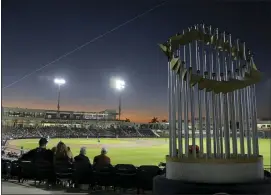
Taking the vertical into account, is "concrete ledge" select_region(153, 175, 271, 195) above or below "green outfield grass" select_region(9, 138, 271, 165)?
below

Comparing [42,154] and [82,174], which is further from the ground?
[42,154]

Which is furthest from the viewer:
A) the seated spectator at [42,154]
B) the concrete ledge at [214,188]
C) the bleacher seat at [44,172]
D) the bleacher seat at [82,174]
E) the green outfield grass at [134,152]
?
the green outfield grass at [134,152]

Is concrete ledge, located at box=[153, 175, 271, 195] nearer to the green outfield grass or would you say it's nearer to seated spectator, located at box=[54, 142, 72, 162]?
seated spectator, located at box=[54, 142, 72, 162]

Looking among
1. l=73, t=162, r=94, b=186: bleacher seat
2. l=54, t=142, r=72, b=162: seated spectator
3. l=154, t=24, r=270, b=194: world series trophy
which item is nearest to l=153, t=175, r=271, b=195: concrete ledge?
l=154, t=24, r=270, b=194: world series trophy

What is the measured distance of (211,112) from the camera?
234 centimetres

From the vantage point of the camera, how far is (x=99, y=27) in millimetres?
5762

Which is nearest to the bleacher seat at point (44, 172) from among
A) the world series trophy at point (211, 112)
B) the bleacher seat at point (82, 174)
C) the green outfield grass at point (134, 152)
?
the bleacher seat at point (82, 174)

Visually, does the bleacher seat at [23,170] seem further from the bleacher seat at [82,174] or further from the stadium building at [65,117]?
the stadium building at [65,117]

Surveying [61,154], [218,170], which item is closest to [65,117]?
[61,154]

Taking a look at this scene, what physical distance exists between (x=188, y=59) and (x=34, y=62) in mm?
4707

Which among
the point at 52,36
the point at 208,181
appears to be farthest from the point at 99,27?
the point at 208,181

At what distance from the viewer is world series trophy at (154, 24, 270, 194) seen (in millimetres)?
2146

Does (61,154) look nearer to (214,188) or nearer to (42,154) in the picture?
(42,154)

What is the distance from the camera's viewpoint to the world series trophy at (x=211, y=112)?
215 centimetres
